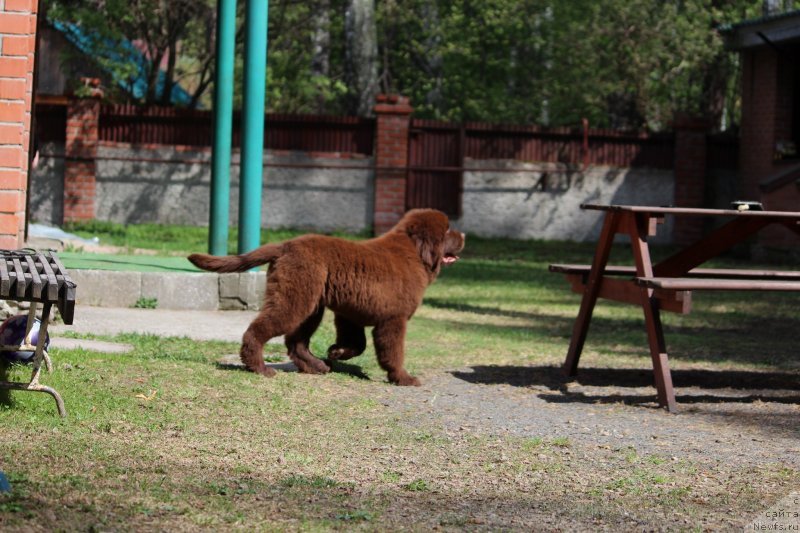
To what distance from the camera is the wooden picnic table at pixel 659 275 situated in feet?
23.3

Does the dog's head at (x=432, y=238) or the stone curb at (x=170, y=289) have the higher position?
the dog's head at (x=432, y=238)

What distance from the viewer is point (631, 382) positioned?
821 cm

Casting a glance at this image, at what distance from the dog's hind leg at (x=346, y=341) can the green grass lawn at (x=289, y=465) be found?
15cm

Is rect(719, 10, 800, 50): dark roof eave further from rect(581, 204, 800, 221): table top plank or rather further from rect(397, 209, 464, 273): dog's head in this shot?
rect(397, 209, 464, 273): dog's head

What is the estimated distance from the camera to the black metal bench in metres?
5.02

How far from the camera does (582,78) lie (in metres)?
26.8

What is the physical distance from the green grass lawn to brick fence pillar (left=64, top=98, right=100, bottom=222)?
12.7 meters

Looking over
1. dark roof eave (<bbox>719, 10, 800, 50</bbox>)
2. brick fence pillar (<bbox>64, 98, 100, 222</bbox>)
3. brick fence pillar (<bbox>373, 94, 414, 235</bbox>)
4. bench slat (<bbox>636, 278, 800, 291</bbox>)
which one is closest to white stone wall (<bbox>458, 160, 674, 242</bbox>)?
brick fence pillar (<bbox>373, 94, 414, 235</bbox>)

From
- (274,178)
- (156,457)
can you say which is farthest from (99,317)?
(274,178)

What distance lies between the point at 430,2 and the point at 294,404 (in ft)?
79.5

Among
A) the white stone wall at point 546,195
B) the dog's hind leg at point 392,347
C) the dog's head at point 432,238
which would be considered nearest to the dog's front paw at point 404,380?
the dog's hind leg at point 392,347

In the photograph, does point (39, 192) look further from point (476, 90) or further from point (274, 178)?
point (476, 90)

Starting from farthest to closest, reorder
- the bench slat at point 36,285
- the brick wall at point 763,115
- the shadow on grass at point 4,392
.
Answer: the brick wall at point 763,115
the shadow on grass at point 4,392
the bench slat at point 36,285

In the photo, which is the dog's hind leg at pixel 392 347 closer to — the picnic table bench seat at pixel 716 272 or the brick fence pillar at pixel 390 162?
the picnic table bench seat at pixel 716 272
